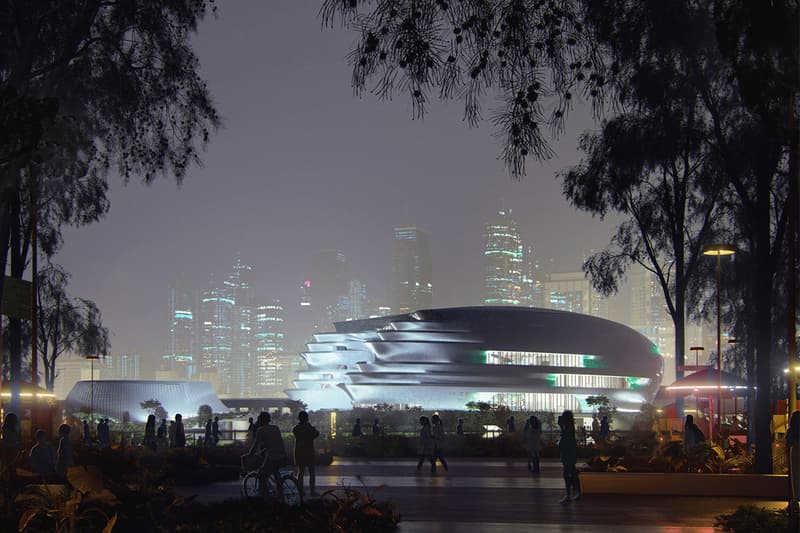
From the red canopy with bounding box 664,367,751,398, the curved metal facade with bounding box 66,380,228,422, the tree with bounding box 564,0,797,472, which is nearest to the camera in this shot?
the tree with bounding box 564,0,797,472

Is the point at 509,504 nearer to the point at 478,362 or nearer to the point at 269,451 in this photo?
the point at 269,451

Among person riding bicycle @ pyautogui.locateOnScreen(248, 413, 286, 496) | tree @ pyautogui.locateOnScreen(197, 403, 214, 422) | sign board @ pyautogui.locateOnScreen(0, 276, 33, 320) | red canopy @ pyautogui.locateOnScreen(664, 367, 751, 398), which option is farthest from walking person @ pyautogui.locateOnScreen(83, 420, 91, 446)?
tree @ pyautogui.locateOnScreen(197, 403, 214, 422)

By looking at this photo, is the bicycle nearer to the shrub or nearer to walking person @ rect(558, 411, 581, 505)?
walking person @ rect(558, 411, 581, 505)

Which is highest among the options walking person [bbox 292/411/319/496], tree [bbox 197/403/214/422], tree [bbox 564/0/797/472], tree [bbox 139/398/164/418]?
tree [bbox 564/0/797/472]

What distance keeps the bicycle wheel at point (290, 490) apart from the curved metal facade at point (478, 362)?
345ft

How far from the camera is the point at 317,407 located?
133375 mm

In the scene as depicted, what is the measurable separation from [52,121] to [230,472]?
1567 centimetres

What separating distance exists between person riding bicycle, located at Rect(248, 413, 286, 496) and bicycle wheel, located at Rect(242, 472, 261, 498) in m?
0.33

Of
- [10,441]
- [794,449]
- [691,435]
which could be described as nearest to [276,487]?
[10,441]

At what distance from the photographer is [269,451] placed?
1520 cm

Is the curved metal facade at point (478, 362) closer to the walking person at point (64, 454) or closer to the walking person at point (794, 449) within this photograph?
the walking person at point (64, 454)

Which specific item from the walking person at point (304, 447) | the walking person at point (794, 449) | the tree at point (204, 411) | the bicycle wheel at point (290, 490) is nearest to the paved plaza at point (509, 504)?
the walking person at point (304, 447)

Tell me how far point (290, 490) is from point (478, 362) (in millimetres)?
108291

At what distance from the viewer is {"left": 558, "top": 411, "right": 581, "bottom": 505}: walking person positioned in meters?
17.5
